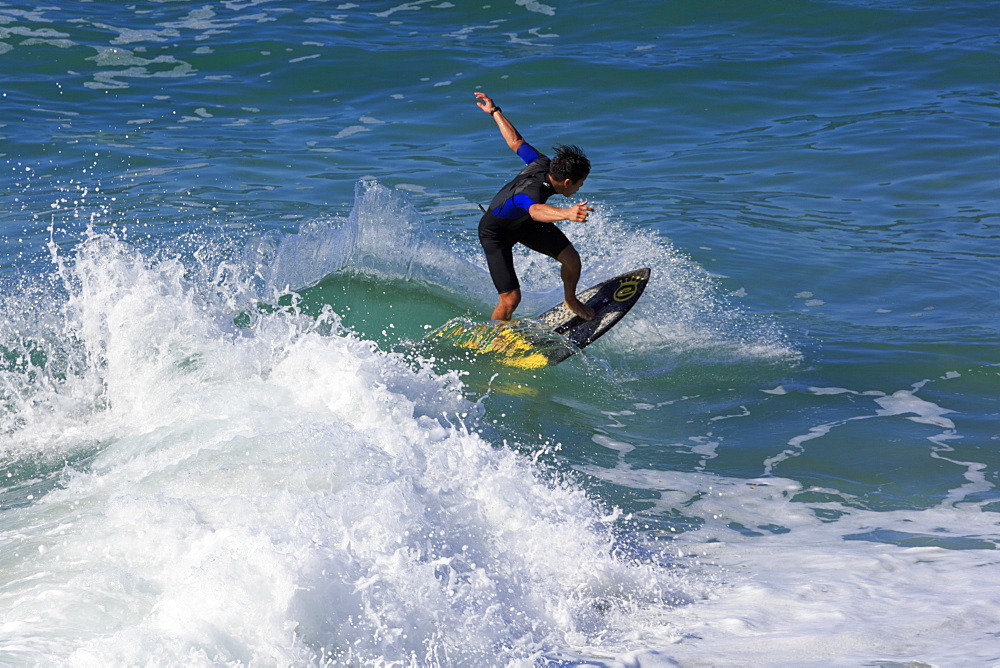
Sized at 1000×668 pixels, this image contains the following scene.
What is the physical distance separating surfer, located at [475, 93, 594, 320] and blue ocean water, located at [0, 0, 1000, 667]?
2.35 ft

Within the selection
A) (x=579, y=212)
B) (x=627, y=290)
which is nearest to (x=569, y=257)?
(x=627, y=290)

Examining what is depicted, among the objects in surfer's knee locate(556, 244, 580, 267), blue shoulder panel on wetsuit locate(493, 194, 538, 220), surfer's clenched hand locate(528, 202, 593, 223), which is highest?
surfer's clenched hand locate(528, 202, 593, 223)

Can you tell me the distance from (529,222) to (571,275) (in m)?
0.55

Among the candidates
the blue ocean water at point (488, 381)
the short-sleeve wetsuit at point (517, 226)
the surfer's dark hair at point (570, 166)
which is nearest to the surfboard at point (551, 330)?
the blue ocean water at point (488, 381)

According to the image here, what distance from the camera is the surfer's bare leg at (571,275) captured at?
25.1 ft

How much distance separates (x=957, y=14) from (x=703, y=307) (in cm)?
1352

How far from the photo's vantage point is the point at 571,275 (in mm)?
7715

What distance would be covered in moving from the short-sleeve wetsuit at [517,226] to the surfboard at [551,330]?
0.40 meters

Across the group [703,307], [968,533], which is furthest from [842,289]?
[968,533]

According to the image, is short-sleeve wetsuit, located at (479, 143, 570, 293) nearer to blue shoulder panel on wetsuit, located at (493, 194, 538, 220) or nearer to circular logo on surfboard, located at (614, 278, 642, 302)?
blue shoulder panel on wetsuit, located at (493, 194, 538, 220)

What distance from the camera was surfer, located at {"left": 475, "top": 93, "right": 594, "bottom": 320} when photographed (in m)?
7.23

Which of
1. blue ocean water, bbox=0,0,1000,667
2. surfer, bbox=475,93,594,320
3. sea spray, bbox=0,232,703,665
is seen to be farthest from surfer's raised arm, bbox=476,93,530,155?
sea spray, bbox=0,232,703,665

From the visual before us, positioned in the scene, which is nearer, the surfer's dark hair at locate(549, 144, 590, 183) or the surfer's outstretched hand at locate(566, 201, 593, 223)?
the surfer's outstretched hand at locate(566, 201, 593, 223)

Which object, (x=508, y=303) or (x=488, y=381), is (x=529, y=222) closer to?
(x=508, y=303)
